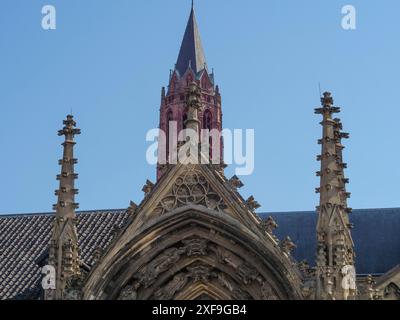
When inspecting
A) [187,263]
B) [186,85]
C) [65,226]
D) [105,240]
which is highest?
[186,85]

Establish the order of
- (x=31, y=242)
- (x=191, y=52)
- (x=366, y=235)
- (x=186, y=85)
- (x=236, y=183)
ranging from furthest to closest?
(x=191, y=52) < (x=186, y=85) < (x=31, y=242) < (x=366, y=235) < (x=236, y=183)

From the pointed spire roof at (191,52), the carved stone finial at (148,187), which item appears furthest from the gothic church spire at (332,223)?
the pointed spire roof at (191,52)

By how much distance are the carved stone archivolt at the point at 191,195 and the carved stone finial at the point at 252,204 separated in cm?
73

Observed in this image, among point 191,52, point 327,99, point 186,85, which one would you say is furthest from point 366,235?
point 191,52

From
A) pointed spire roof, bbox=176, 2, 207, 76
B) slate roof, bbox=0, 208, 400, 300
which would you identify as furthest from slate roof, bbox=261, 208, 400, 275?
pointed spire roof, bbox=176, 2, 207, 76

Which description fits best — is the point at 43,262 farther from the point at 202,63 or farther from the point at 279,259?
the point at 202,63

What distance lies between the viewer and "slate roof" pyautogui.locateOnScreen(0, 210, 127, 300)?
41.4m

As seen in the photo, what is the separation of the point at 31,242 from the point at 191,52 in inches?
1893

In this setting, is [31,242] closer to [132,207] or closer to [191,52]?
[132,207]

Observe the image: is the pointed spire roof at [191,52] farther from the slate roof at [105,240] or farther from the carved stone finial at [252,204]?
the carved stone finial at [252,204]

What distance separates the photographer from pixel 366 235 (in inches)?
1703

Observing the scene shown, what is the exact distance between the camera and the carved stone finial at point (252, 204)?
1366 inches

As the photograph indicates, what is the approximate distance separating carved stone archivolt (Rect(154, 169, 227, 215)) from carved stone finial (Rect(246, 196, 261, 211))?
73cm

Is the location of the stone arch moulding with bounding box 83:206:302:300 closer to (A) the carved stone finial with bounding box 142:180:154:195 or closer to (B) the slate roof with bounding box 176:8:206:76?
(A) the carved stone finial with bounding box 142:180:154:195
